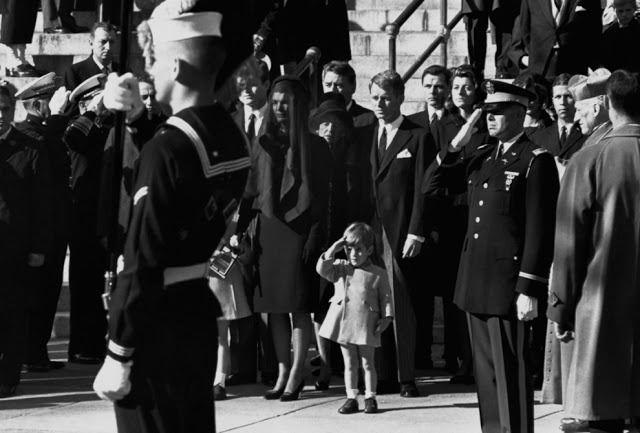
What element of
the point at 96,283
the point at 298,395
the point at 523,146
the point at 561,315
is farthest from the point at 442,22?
the point at 561,315

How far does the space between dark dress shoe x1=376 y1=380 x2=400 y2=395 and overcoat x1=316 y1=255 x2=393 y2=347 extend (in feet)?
2.38

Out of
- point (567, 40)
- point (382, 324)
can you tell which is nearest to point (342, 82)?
point (382, 324)

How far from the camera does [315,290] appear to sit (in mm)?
10055

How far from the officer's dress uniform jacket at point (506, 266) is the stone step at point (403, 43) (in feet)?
24.0

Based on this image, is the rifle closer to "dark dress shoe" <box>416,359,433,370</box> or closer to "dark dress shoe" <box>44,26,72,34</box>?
"dark dress shoe" <box>416,359,433,370</box>

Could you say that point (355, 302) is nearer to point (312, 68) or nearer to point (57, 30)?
point (312, 68)

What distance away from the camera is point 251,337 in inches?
420

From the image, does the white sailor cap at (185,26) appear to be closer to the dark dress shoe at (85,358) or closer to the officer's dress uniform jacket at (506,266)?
the officer's dress uniform jacket at (506,266)

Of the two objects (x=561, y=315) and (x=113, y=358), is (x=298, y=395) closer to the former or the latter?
(x=561, y=315)

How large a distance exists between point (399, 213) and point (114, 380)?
5295 mm

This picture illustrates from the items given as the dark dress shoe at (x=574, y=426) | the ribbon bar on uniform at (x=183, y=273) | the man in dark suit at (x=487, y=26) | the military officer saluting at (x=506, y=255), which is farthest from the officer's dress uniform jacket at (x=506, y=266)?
the man in dark suit at (x=487, y=26)

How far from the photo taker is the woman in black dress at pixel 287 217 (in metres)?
9.99

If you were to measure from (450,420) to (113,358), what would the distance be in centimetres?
433

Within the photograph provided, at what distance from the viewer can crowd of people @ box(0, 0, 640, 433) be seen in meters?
5.27
